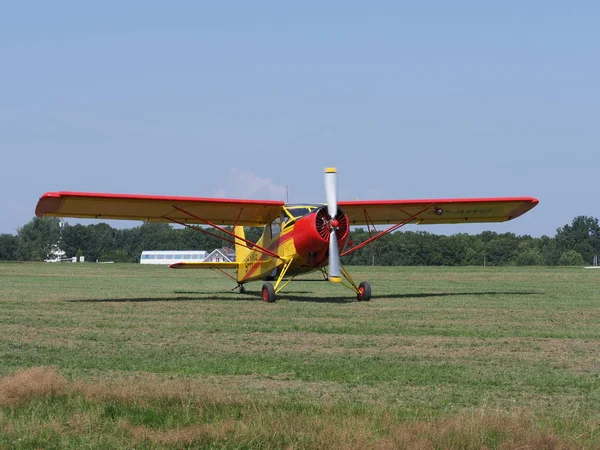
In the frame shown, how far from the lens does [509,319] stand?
51.1ft

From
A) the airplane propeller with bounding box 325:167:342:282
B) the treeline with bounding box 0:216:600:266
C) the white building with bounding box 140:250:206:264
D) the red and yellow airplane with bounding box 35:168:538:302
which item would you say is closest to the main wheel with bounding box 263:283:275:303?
the red and yellow airplane with bounding box 35:168:538:302

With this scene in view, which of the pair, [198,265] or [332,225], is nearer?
[332,225]

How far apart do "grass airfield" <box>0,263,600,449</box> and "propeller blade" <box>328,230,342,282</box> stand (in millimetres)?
1877

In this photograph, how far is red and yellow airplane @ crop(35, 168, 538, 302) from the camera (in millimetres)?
19422

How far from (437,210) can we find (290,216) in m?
4.35

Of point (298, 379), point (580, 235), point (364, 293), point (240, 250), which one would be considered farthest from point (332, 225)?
point (580, 235)

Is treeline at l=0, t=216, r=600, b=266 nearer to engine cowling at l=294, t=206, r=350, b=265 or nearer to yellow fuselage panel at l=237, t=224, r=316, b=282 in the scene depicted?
yellow fuselage panel at l=237, t=224, r=316, b=282

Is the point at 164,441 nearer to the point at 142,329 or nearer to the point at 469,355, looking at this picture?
the point at 469,355

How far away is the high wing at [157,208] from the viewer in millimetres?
19672

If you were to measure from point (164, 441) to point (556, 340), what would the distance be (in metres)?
7.65

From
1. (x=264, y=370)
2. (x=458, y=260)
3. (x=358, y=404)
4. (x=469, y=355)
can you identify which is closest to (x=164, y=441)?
(x=358, y=404)

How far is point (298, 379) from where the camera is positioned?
29.1 feet

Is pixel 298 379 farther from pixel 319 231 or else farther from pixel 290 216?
pixel 290 216

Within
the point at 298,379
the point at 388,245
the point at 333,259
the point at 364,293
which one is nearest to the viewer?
the point at 298,379
